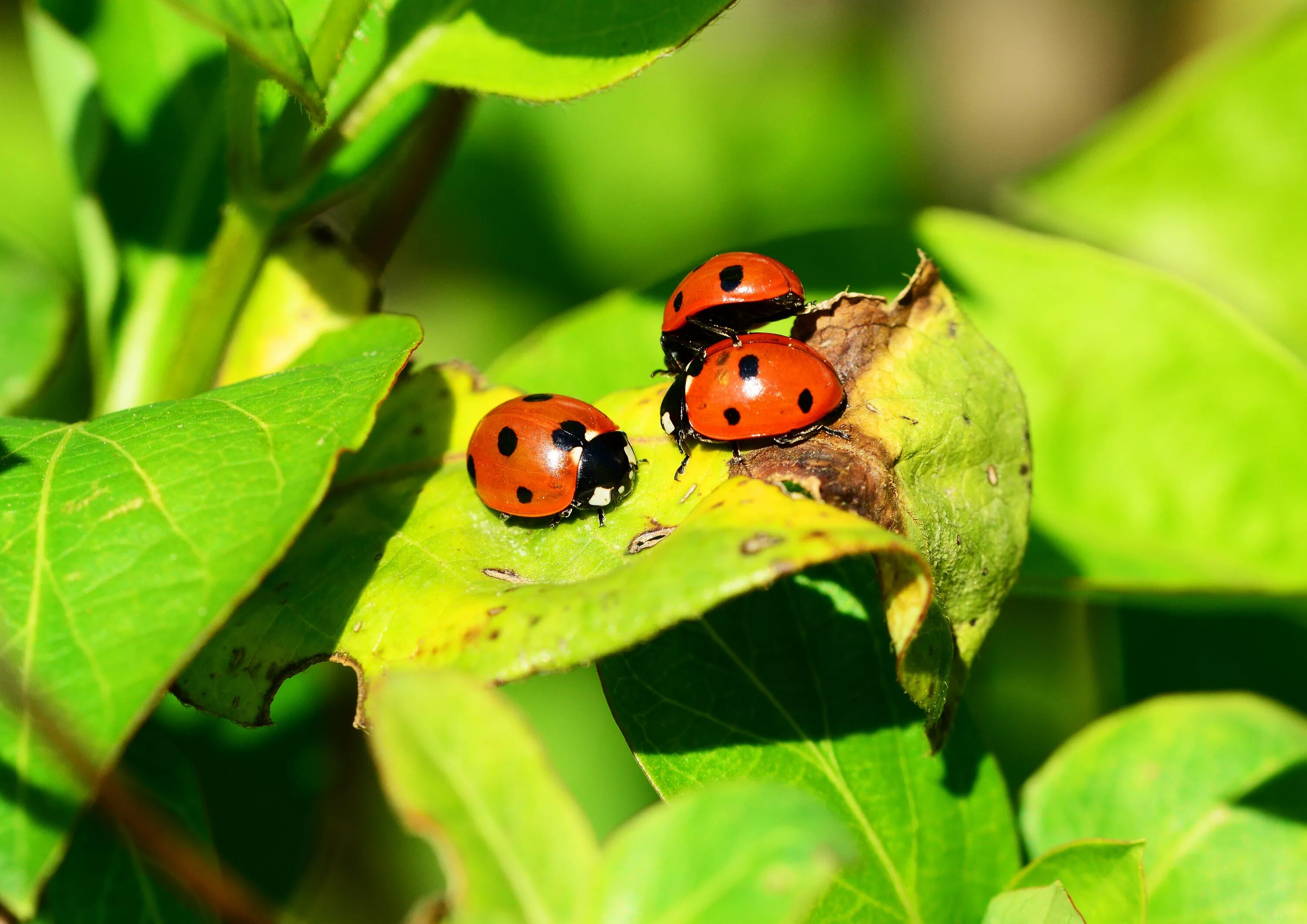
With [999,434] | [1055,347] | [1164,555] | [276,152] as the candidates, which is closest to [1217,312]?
[1055,347]

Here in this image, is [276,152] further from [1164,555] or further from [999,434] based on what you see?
[1164,555]

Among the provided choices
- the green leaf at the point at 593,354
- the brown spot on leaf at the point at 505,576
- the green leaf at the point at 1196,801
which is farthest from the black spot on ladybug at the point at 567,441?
the green leaf at the point at 1196,801

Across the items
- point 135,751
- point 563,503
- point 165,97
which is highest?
point 165,97

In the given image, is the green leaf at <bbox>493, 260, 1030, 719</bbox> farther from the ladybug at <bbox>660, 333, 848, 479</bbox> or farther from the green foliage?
the green foliage

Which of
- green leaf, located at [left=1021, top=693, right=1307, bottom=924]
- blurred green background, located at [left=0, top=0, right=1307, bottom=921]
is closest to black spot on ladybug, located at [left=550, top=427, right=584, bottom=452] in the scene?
blurred green background, located at [left=0, top=0, right=1307, bottom=921]

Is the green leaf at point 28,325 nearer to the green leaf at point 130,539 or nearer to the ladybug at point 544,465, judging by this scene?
the green leaf at point 130,539

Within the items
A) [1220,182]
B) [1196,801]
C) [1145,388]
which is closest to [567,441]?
[1196,801]
